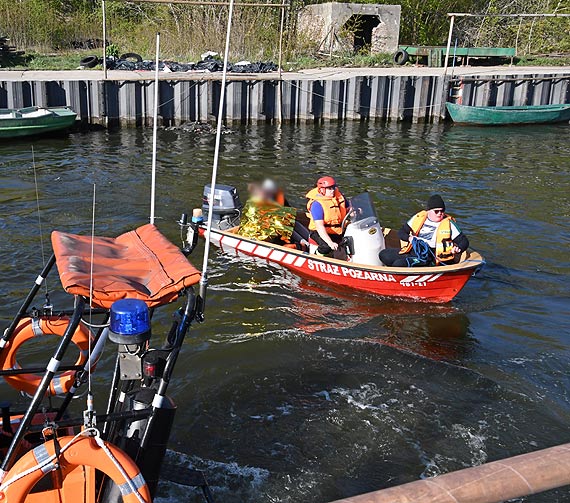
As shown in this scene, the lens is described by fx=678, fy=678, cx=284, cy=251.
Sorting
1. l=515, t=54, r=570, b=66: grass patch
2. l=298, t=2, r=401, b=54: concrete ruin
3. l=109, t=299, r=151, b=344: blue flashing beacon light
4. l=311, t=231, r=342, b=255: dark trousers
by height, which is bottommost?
l=311, t=231, r=342, b=255: dark trousers

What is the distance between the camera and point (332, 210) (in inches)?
436

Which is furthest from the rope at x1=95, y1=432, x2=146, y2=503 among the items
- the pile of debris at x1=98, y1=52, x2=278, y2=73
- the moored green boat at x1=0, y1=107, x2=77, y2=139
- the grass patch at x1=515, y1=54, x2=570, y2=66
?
the grass patch at x1=515, y1=54, x2=570, y2=66

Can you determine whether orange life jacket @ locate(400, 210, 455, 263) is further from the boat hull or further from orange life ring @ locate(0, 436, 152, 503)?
orange life ring @ locate(0, 436, 152, 503)

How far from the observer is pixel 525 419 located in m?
7.59

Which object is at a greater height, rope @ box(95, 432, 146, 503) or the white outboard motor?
rope @ box(95, 432, 146, 503)

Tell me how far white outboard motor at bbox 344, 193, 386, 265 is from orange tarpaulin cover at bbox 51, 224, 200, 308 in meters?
5.85

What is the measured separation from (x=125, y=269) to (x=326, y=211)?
6.60 meters

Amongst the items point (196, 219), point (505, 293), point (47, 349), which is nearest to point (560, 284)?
point (505, 293)

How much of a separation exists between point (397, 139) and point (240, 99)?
580cm

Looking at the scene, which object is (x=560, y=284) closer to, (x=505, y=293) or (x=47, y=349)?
(x=505, y=293)

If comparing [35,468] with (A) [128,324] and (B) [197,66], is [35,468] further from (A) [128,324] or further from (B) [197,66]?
(B) [197,66]

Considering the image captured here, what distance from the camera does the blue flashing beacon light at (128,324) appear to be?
3906 mm

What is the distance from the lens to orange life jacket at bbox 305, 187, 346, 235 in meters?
11.1

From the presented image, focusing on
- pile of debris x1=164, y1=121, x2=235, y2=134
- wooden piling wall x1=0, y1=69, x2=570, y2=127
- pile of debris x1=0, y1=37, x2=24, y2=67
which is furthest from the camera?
pile of debris x1=0, y1=37, x2=24, y2=67
